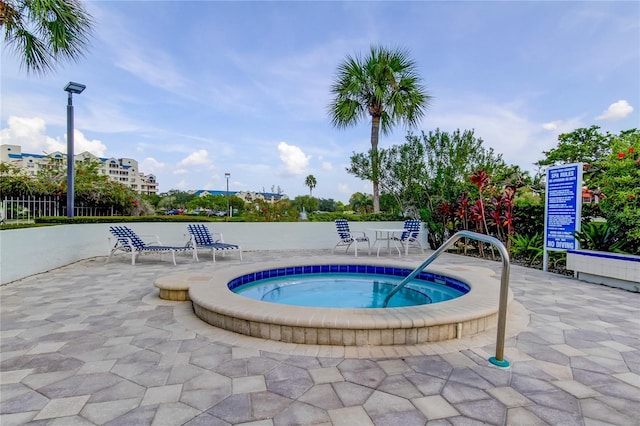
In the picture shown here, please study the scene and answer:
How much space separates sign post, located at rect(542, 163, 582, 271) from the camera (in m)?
6.42

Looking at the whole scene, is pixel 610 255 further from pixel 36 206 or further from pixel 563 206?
pixel 36 206

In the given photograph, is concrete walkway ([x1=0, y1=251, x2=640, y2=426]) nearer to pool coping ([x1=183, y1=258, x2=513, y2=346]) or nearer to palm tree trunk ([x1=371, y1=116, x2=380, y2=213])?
pool coping ([x1=183, y1=258, x2=513, y2=346])

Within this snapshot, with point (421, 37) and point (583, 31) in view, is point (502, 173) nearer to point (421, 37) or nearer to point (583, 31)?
point (583, 31)

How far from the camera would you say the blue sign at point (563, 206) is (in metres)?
6.42

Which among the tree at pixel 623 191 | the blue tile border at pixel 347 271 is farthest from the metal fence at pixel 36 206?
the tree at pixel 623 191

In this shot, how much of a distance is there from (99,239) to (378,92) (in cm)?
1065

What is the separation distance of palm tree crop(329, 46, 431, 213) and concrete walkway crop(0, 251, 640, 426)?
1042 cm

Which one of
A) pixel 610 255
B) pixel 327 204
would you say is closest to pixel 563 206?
pixel 610 255

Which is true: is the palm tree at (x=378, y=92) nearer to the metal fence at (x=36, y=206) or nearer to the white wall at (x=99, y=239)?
the white wall at (x=99, y=239)

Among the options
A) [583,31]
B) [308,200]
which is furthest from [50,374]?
[308,200]

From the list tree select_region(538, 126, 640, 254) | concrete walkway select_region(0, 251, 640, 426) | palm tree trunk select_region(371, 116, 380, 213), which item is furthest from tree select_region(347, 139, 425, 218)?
concrete walkway select_region(0, 251, 640, 426)

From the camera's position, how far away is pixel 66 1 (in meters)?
4.94

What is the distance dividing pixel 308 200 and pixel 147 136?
111 feet

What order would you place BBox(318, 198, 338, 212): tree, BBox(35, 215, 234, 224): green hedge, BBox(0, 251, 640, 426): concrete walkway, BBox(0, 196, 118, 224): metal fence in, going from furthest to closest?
BBox(318, 198, 338, 212): tree < BBox(0, 196, 118, 224): metal fence < BBox(35, 215, 234, 224): green hedge < BBox(0, 251, 640, 426): concrete walkway
